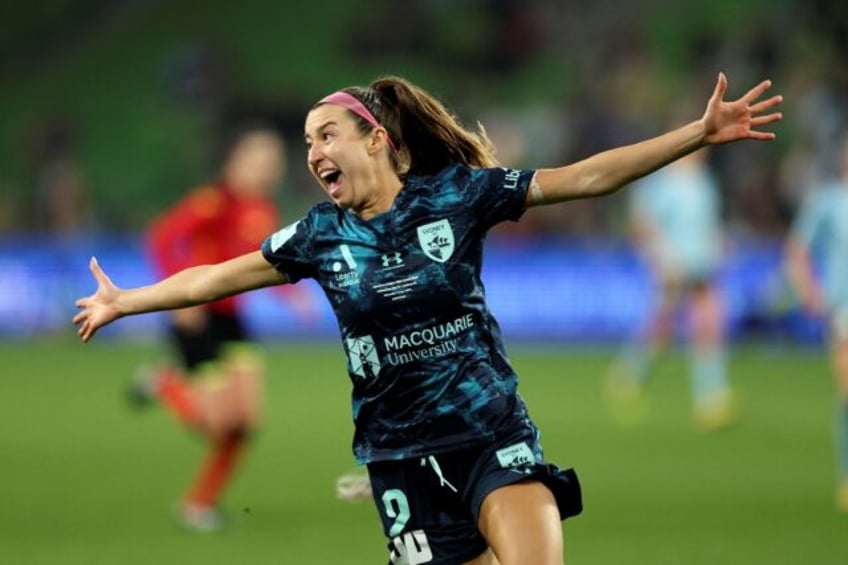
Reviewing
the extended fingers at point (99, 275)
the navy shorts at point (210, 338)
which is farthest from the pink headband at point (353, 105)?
the navy shorts at point (210, 338)

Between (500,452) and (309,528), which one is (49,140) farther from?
(500,452)

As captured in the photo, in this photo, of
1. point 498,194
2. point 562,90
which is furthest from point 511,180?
point 562,90

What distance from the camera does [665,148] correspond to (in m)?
5.39

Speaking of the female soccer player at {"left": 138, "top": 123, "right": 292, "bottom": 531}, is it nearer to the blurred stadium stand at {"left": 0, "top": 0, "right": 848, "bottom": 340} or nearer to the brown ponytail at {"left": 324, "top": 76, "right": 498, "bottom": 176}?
the brown ponytail at {"left": 324, "top": 76, "right": 498, "bottom": 176}

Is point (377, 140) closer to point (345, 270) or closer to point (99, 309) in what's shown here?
point (345, 270)

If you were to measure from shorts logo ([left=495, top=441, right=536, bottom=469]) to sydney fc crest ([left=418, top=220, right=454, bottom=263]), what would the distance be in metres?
0.67

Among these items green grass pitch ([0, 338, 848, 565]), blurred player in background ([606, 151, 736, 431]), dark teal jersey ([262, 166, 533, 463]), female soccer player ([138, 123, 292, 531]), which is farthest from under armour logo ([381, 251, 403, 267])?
blurred player in background ([606, 151, 736, 431])

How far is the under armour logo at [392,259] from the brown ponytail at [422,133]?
1.36 ft

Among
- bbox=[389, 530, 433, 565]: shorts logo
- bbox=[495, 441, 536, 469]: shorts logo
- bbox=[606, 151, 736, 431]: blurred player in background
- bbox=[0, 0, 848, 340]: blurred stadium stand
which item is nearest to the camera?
bbox=[495, 441, 536, 469]: shorts logo

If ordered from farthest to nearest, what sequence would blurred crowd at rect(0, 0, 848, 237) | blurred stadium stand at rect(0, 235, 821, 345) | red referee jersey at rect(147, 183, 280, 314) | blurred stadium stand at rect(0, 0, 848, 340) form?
blurred crowd at rect(0, 0, 848, 237) < blurred stadium stand at rect(0, 0, 848, 340) < blurred stadium stand at rect(0, 235, 821, 345) < red referee jersey at rect(147, 183, 280, 314)

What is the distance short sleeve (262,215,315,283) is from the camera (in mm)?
5836

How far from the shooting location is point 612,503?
10930 mm

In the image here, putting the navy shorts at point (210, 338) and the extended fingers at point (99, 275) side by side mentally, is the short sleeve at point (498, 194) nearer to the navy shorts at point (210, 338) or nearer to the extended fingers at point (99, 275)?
the extended fingers at point (99, 275)

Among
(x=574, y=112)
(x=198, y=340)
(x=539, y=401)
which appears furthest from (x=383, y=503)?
(x=574, y=112)
